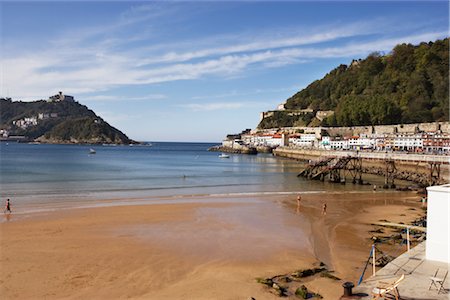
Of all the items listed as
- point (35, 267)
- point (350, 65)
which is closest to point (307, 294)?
point (35, 267)

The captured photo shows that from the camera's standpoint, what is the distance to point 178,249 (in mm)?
14969

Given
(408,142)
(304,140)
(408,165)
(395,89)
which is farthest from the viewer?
(304,140)

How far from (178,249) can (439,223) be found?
924 centimetres

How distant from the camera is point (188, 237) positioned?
55.4 ft

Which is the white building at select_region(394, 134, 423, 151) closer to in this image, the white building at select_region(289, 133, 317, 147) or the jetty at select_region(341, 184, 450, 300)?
the white building at select_region(289, 133, 317, 147)

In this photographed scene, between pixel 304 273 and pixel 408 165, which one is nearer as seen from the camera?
pixel 304 273

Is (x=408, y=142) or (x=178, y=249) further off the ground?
(x=408, y=142)

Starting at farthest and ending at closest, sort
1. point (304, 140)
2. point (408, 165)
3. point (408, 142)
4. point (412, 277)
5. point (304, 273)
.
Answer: point (304, 140)
point (408, 142)
point (408, 165)
point (304, 273)
point (412, 277)

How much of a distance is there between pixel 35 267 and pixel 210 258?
585 cm

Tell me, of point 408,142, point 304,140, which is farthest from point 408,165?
point 304,140

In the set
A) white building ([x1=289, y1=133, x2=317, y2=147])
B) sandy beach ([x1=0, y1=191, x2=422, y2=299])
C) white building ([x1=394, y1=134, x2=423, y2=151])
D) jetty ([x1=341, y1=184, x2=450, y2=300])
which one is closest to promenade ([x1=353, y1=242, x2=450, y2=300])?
jetty ([x1=341, y1=184, x2=450, y2=300])

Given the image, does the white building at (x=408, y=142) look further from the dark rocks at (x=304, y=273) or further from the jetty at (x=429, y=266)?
the jetty at (x=429, y=266)

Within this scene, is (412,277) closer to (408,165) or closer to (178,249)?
(178,249)

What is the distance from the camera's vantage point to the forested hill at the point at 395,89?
80875 mm
